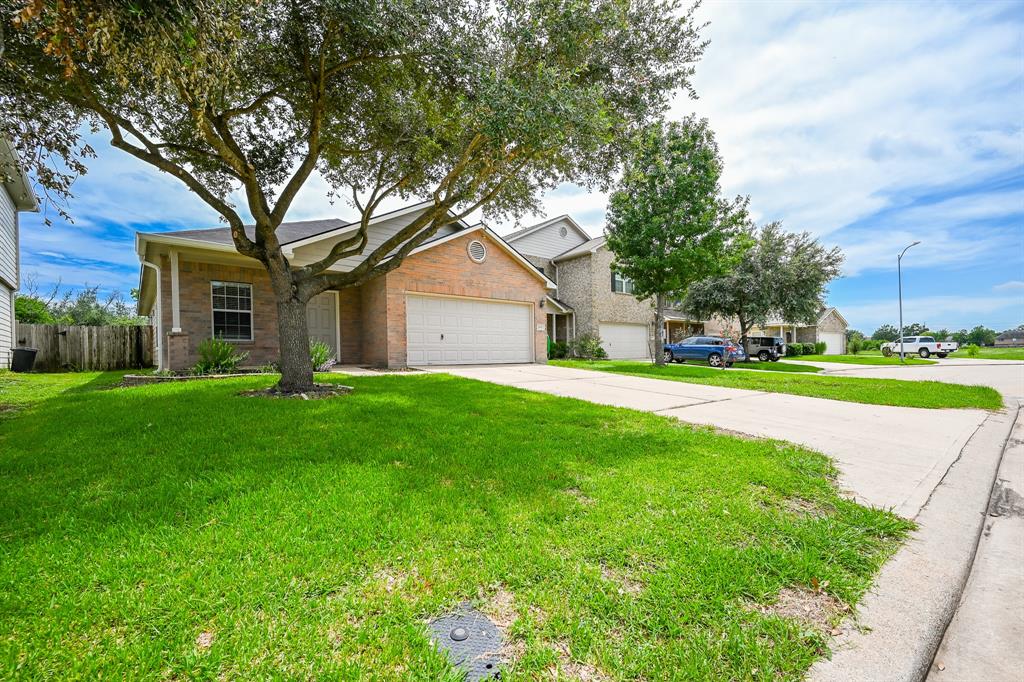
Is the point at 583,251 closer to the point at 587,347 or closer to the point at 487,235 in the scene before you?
the point at 587,347

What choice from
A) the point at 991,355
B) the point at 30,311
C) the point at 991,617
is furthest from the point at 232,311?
the point at 991,355

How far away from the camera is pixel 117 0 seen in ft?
→ 11.9

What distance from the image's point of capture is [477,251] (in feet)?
48.5

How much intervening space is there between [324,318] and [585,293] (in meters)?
12.9

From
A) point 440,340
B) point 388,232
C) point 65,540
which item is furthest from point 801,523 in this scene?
point 388,232

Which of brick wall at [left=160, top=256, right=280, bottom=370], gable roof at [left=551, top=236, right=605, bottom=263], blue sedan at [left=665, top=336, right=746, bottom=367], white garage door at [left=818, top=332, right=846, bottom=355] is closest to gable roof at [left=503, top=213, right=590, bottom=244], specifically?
gable roof at [left=551, top=236, right=605, bottom=263]

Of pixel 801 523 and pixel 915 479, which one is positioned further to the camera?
pixel 915 479

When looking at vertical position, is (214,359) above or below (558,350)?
above

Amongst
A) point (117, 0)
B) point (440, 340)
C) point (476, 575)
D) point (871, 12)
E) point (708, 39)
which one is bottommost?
point (476, 575)

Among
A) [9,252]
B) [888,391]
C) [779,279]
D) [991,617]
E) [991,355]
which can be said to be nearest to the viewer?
[991,617]

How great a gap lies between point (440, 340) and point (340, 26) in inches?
364

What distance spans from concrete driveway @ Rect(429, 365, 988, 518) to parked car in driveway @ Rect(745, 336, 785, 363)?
16.0 metres

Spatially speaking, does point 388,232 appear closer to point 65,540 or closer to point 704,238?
point 704,238

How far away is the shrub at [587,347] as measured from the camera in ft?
68.6
